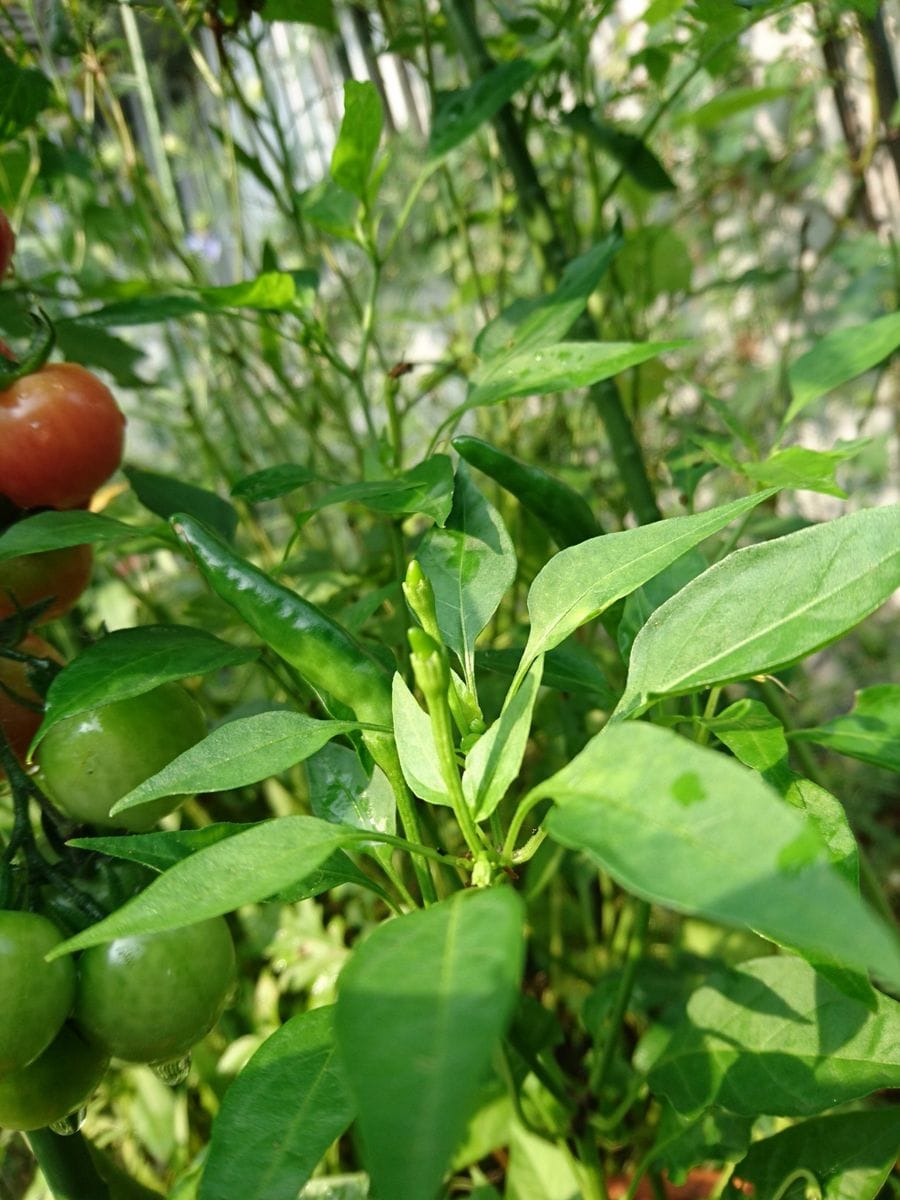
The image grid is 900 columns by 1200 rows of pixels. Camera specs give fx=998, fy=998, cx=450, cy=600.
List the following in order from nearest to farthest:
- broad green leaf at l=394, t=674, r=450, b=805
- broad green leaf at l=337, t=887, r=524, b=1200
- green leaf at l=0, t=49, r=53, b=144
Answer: broad green leaf at l=337, t=887, r=524, b=1200 < broad green leaf at l=394, t=674, r=450, b=805 < green leaf at l=0, t=49, r=53, b=144

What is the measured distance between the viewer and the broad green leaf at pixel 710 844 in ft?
0.42

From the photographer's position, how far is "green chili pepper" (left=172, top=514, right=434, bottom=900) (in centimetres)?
26

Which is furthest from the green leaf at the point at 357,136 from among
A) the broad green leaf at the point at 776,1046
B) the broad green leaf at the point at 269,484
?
the broad green leaf at the point at 776,1046

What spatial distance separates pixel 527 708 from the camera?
0.70 ft

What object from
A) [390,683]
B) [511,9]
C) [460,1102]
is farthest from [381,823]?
[511,9]

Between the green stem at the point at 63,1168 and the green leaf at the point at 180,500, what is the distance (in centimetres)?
22

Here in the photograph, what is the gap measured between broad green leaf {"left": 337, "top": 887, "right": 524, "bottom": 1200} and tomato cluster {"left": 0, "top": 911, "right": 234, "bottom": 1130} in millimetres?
131

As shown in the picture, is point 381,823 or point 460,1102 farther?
point 381,823

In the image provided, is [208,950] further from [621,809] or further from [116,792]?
[621,809]

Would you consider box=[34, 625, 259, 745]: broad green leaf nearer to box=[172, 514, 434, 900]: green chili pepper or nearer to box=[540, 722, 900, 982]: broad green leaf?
box=[172, 514, 434, 900]: green chili pepper

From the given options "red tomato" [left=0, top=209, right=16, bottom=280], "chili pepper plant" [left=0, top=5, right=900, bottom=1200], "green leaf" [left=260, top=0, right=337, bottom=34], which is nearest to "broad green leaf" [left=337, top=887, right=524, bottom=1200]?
"chili pepper plant" [left=0, top=5, right=900, bottom=1200]

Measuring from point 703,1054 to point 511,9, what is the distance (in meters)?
0.90

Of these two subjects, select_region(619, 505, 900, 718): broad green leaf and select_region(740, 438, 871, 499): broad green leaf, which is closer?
select_region(619, 505, 900, 718): broad green leaf

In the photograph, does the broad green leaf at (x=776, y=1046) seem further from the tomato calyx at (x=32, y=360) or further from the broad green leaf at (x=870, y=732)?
the tomato calyx at (x=32, y=360)
